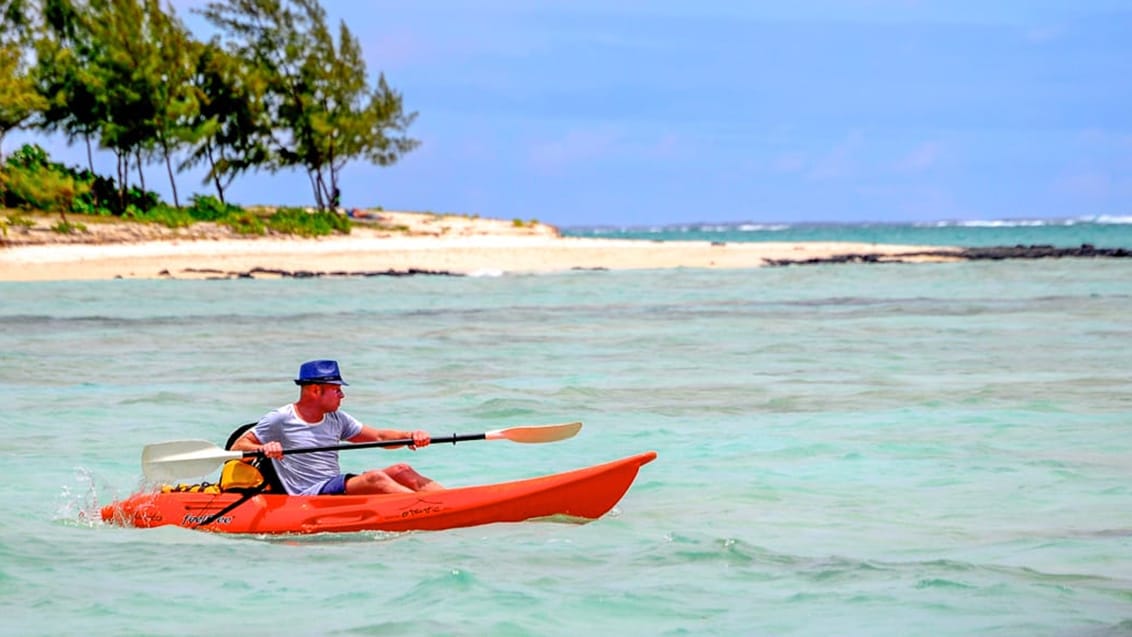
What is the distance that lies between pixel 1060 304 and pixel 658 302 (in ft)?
24.7

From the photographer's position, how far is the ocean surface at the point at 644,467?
26.9 ft

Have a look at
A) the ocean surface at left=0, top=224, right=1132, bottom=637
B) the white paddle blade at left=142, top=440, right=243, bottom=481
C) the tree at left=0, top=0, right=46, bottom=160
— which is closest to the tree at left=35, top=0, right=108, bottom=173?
the tree at left=0, top=0, right=46, bottom=160

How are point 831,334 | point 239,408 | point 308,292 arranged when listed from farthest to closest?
1. point 308,292
2. point 831,334
3. point 239,408

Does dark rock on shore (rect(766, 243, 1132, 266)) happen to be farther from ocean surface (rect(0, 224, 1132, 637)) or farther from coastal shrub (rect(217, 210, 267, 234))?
ocean surface (rect(0, 224, 1132, 637))

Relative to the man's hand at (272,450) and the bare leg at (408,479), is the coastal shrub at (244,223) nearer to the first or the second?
the bare leg at (408,479)

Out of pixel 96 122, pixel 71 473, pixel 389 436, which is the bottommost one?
pixel 71 473

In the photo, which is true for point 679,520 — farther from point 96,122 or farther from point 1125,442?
point 96,122

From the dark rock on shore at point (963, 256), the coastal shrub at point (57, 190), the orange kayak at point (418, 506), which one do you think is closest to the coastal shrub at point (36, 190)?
the coastal shrub at point (57, 190)

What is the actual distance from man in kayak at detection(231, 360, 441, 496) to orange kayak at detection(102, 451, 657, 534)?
0.15m

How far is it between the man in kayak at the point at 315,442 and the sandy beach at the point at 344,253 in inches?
1155

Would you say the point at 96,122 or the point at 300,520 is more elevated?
the point at 96,122

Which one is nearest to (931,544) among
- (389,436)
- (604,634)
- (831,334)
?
(604,634)

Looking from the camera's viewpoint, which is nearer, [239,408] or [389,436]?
[389,436]

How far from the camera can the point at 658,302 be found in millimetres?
31453
